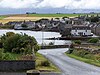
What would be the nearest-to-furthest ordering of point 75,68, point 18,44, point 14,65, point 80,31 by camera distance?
1. point 14,65
2. point 75,68
3. point 18,44
4. point 80,31

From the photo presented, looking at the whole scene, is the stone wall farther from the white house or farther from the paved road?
the white house

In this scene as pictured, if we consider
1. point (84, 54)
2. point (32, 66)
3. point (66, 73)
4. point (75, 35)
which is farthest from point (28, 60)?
point (75, 35)

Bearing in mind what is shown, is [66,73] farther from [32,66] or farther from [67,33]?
[67,33]

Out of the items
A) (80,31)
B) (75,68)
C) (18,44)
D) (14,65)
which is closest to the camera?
(14,65)

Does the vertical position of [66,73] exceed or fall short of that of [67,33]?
it exceeds it

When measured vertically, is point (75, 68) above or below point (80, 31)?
above

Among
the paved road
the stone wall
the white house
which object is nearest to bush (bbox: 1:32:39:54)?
the paved road

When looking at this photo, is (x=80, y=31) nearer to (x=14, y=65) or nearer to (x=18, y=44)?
(x=18, y=44)

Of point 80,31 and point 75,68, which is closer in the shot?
point 75,68

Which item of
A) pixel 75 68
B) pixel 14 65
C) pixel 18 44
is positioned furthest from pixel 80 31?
pixel 14 65

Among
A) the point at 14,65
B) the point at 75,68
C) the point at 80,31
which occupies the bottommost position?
the point at 80,31

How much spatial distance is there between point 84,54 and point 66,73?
24.2m

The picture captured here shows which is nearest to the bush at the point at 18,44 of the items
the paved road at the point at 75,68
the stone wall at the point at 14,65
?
the paved road at the point at 75,68

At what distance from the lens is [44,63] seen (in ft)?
116
